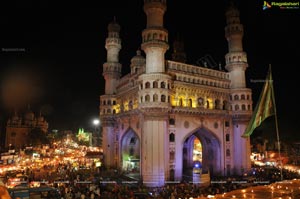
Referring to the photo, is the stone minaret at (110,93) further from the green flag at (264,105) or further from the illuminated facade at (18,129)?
the illuminated facade at (18,129)

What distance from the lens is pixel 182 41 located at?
6412cm

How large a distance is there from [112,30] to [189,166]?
30940 mm

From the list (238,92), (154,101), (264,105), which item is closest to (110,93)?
(154,101)

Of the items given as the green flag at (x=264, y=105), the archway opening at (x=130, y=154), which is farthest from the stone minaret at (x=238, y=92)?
the green flag at (x=264, y=105)

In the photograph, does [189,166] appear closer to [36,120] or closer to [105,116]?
[105,116]

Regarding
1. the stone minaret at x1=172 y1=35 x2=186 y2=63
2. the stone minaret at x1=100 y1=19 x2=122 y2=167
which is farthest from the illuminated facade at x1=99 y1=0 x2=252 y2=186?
the stone minaret at x1=172 y1=35 x2=186 y2=63

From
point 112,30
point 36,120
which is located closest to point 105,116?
point 112,30

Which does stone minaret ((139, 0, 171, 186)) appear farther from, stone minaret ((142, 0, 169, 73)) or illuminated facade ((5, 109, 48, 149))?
illuminated facade ((5, 109, 48, 149))

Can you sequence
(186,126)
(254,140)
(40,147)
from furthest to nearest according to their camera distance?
(40,147) < (254,140) < (186,126)

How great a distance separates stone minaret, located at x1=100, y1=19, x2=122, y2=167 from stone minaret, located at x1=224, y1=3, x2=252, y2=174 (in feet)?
70.3

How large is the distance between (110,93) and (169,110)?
19.2 meters

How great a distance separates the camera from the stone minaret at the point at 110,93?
52.4 metres

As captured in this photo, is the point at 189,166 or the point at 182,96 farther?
the point at 189,166

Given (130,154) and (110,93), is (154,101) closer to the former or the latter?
(130,154)
